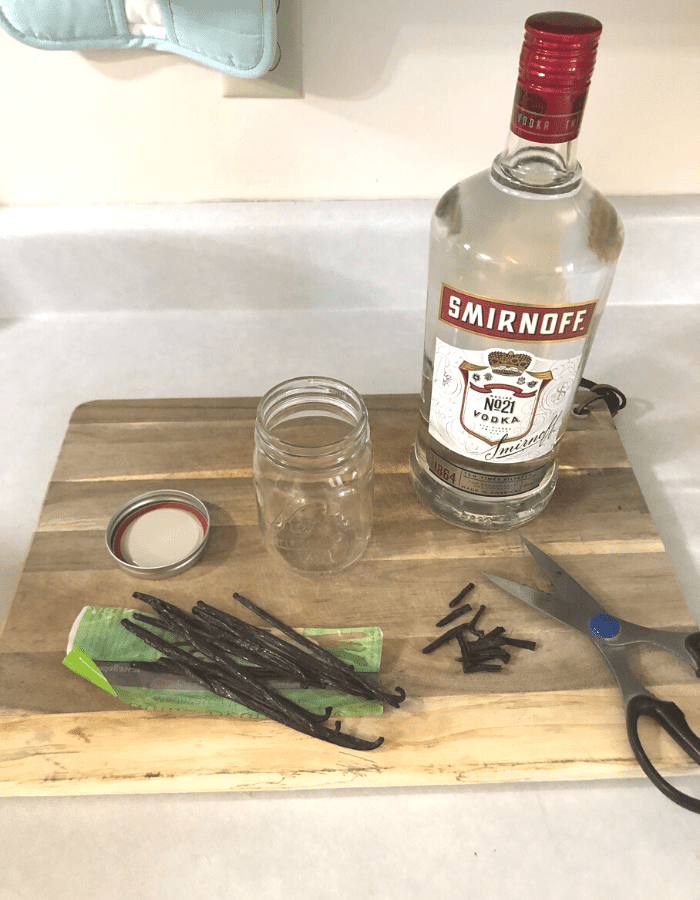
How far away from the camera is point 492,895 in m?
0.47

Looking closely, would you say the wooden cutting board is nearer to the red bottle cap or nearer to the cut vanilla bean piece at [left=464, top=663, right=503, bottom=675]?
the cut vanilla bean piece at [left=464, top=663, right=503, bottom=675]

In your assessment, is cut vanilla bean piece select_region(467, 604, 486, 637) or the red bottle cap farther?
cut vanilla bean piece select_region(467, 604, 486, 637)

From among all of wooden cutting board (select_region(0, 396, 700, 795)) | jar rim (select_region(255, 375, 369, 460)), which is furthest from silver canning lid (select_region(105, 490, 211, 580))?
jar rim (select_region(255, 375, 369, 460))

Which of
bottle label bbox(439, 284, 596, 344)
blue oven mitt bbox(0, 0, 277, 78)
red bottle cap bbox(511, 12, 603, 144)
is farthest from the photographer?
blue oven mitt bbox(0, 0, 277, 78)

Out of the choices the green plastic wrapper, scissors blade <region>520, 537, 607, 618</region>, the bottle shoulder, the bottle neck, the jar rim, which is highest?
the bottle neck

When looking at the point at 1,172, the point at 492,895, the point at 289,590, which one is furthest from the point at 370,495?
the point at 1,172

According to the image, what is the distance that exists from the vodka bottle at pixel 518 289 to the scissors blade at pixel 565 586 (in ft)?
0.30

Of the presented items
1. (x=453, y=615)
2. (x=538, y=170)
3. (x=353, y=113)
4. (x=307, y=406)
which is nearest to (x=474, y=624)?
(x=453, y=615)

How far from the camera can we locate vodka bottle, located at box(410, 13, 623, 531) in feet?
1.70

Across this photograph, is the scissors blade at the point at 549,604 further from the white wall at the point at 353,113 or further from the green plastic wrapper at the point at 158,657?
the white wall at the point at 353,113

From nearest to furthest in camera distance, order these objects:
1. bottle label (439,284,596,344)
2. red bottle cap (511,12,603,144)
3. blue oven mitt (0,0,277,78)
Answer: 1. red bottle cap (511,12,603,144)
2. bottle label (439,284,596,344)
3. blue oven mitt (0,0,277,78)

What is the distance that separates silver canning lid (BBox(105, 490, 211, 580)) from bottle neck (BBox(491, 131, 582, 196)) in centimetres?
38

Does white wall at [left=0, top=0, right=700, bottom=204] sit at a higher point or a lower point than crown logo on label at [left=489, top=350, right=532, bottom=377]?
higher

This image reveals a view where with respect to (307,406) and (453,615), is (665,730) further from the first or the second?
(307,406)
